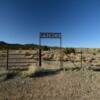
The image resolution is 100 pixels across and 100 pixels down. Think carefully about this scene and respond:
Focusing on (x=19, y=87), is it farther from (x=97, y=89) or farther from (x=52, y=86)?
(x=97, y=89)

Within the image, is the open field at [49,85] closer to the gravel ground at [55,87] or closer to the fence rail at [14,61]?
the gravel ground at [55,87]

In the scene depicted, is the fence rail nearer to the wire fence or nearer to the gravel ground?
the wire fence

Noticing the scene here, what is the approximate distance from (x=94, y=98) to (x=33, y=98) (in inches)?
116

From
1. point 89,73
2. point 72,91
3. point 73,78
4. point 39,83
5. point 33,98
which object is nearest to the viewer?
point 33,98

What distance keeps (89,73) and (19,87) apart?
203 inches

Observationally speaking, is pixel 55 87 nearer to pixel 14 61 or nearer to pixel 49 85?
pixel 49 85

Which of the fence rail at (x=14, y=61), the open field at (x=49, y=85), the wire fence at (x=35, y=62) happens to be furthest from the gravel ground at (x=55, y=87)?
the fence rail at (x=14, y=61)

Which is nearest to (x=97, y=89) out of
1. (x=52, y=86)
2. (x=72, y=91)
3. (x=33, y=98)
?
(x=72, y=91)

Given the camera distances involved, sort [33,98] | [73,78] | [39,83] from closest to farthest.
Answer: [33,98] → [39,83] → [73,78]

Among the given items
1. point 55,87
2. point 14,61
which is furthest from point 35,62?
point 55,87

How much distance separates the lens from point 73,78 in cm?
1639

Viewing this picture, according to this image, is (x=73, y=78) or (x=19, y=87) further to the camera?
(x=73, y=78)

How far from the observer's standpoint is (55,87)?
14.7 m

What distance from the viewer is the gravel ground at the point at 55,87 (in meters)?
13.3
